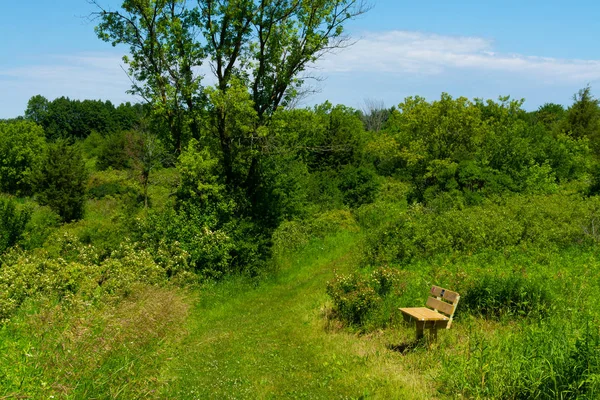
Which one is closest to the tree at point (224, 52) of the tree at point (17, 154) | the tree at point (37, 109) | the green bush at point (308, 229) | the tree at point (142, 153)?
the green bush at point (308, 229)

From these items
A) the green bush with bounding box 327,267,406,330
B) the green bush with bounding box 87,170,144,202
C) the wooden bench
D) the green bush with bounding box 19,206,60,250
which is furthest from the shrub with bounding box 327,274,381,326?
the green bush with bounding box 87,170,144,202

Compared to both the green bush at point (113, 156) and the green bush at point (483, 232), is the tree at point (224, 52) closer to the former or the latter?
the green bush at point (483, 232)

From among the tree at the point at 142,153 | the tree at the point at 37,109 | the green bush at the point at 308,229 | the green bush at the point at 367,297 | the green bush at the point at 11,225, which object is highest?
the tree at the point at 37,109

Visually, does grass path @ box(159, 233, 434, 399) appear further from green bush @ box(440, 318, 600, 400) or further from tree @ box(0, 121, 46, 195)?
tree @ box(0, 121, 46, 195)

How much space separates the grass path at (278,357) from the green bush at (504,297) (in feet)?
5.70

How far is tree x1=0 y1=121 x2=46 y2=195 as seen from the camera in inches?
1854

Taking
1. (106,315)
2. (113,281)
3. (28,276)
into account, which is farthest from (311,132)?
(106,315)

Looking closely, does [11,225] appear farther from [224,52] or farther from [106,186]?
[106,186]

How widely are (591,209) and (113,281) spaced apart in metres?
13.8

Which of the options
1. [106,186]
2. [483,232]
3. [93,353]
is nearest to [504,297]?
[483,232]

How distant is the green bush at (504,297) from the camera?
312 inches

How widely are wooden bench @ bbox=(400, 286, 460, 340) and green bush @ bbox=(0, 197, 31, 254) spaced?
14.7m

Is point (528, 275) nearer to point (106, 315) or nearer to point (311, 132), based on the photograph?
point (106, 315)

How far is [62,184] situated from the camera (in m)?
31.4
